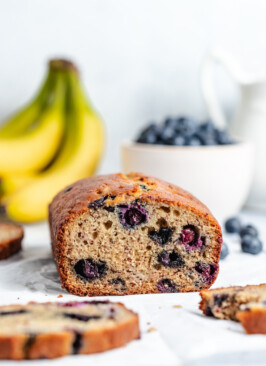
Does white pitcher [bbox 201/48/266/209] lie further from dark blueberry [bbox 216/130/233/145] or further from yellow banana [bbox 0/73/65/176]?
yellow banana [bbox 0/73/65/176]

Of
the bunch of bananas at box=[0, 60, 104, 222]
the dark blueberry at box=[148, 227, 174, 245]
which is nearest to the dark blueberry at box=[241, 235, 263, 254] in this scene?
the dark blueberry at box=[148, 227, 174, 245]

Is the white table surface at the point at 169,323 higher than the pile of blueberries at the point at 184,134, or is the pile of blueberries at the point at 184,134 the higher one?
the pile of blueberries at the point at 184,134

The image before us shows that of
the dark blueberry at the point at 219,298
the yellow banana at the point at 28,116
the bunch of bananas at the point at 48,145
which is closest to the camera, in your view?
the dark blueberry at the point at 219,298

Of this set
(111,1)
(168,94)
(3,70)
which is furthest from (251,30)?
(3,70)

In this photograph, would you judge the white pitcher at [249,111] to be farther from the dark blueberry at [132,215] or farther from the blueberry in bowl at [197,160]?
the dark blueberry at [132,215]

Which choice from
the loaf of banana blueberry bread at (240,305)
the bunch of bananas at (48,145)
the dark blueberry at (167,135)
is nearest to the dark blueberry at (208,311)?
the loaf of banana blueberry bread at (240,305)

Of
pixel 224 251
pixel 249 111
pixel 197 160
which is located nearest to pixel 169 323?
pixel 224 251
